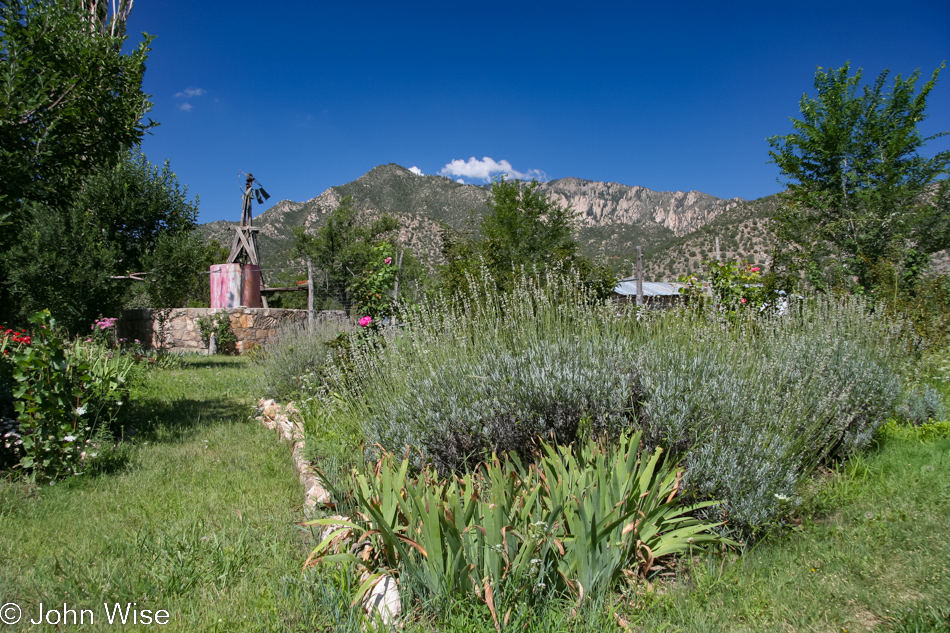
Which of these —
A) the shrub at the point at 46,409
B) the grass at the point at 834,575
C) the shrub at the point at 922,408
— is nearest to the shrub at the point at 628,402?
the grass at the point at 834,575

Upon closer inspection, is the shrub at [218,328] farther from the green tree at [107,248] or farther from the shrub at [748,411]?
the shrub at [748,411]

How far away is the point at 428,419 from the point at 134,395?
16.7 feet

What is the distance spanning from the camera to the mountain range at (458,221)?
130 feet

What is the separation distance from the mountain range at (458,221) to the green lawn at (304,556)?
1327 inches

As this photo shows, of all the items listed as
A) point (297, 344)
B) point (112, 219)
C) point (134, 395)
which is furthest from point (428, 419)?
point (112, 219)

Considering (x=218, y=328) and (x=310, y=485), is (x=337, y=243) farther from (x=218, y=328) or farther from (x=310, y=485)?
(x=310, y=485)

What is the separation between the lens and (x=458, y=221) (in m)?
53.8

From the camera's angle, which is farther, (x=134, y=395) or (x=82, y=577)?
(x=134, y=395)

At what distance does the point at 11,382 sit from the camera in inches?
152

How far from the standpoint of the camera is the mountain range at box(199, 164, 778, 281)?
3975 cm

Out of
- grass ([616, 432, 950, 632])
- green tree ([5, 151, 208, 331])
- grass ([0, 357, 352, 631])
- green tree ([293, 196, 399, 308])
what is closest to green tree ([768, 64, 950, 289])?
grass ([616, 432, 950, 632])

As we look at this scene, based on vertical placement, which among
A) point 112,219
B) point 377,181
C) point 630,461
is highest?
point 377,181

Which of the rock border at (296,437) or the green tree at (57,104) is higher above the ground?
the green tree at (57,104)

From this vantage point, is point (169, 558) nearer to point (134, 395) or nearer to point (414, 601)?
point (414, 601)
